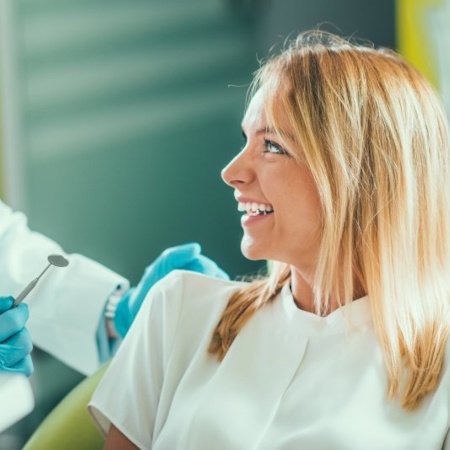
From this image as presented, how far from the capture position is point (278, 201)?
4.97ft

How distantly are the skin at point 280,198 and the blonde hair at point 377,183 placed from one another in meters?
0.03

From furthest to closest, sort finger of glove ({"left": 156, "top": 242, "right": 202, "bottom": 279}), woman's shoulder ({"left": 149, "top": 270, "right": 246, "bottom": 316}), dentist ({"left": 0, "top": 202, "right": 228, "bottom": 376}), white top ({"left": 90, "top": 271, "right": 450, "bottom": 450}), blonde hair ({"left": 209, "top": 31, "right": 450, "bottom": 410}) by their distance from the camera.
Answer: dentist ({"left": 0, "top": 202, "right": 228, "bottom": 376}) → finger of glove ({"left": 156, "top": 242, "right": 202, "bottom": 279}) → woman's shoulder ({"left": 149, "top": 270, "right": 246, "bottom": 316}) → blonde hair ({"left": 209, "top": 31, "right": 450, "bottom": 410}) → white top ({"left": 90, "top": 271, "right": 450, "bottom": 450})

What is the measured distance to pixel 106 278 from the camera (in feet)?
6.91

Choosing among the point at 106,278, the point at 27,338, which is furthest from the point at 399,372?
the point at 106,278

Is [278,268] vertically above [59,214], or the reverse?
[278,268]

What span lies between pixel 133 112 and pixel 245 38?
1.60 ft

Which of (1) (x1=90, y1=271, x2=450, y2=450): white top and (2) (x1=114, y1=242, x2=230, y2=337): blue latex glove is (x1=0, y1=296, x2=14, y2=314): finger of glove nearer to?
(1) (x1=90, y1=271, x2=450, y2=450): white top

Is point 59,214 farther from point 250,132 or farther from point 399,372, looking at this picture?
point 399,372

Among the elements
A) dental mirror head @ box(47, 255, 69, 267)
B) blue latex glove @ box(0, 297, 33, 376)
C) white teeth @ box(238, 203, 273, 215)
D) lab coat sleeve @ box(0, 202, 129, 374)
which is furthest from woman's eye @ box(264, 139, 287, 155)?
lab coat sleeve @ box(0, 202, 129, 374)

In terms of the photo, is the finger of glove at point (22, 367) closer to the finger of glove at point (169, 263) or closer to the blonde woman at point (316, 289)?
the blonde woman at point (316, 289)

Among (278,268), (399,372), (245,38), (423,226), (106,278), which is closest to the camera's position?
(399,372)

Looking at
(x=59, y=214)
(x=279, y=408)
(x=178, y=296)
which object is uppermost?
(x=178, y=296)

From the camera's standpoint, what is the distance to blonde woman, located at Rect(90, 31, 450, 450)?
56.1 inches

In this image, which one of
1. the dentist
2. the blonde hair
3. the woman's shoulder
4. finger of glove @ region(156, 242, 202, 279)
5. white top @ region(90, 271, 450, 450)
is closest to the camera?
white top @ region(90, 271, 450, 450)
